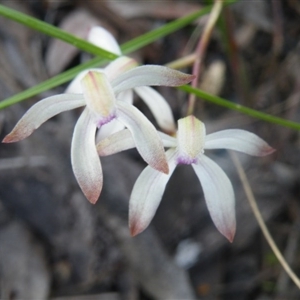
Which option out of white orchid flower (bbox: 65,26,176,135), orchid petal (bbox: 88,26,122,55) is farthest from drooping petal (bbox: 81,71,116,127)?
orchid petal (bbox: 88,26,122,55)

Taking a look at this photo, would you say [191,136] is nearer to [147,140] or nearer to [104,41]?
[147,140]

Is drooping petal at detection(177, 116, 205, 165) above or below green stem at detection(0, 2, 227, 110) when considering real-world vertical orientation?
below

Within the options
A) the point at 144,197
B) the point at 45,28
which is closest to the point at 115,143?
the point at 144,197

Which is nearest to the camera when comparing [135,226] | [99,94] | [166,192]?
[99,94]

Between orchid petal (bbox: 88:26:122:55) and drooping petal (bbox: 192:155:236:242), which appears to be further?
orchid petal (bbox: 88:26:122:55)

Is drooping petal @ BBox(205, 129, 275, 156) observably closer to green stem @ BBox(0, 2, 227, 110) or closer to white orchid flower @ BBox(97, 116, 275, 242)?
white orchid flower @ BBox(97, 116, 275, 242)

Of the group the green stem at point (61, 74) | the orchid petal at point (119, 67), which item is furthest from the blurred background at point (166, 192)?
the orchid petal at point (119, 67)
